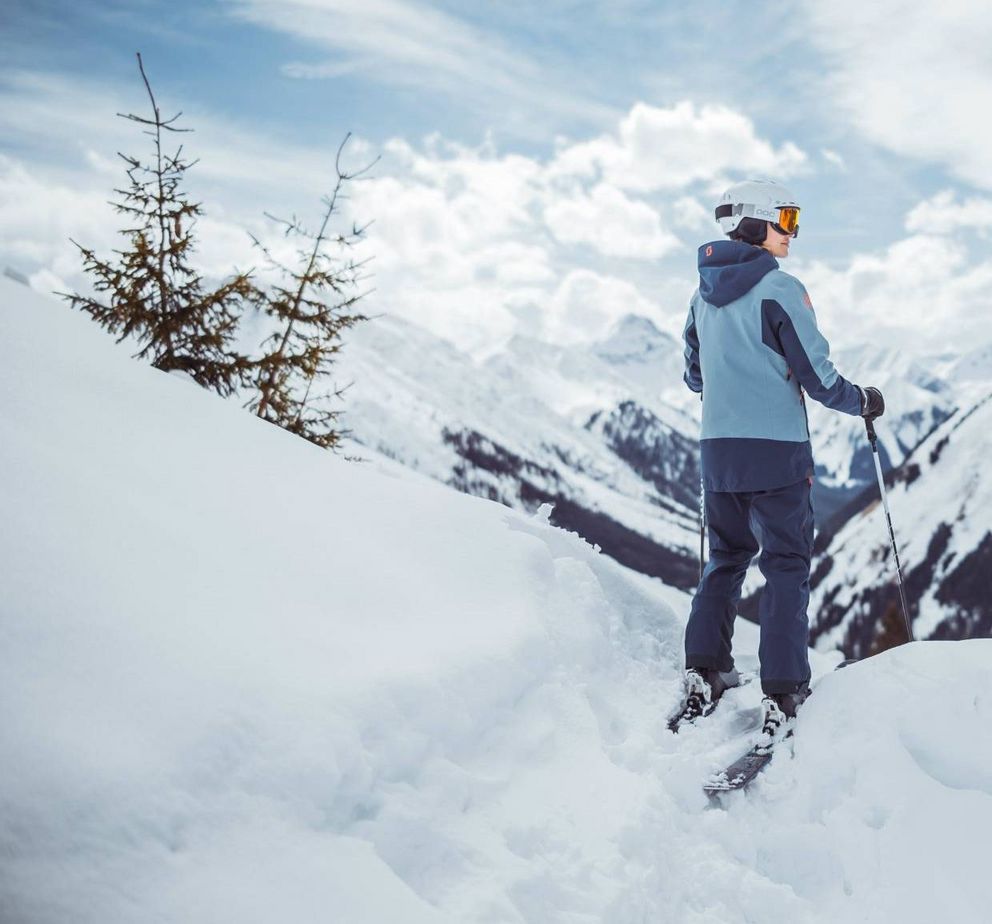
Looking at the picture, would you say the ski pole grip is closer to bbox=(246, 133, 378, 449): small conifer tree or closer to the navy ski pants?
the navy ski pants

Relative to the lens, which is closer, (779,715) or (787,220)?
(779,715)

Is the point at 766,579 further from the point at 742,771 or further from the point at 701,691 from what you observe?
the point at 742,771

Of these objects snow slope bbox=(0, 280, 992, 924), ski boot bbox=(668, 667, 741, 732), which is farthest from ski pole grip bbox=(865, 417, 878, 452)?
ski boot bbox=(668, 667, 741, 732)

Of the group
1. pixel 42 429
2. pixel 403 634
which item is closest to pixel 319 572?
pixel 403 634

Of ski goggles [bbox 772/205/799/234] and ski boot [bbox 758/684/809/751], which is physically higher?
ski goggles [bbox 772/205/799/234]

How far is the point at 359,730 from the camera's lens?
3.29 metres

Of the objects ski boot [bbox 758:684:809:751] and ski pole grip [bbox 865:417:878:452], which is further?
ski pole grip [bbox 865:417:878:452]

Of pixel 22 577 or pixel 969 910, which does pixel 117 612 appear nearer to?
pixel 22 577

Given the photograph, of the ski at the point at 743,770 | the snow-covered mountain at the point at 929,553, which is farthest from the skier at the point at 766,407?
the snow-covered mountain at the point at 929,553

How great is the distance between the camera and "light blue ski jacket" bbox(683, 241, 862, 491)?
16.0ft

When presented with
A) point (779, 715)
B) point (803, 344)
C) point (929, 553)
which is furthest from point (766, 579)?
point (929, 553)

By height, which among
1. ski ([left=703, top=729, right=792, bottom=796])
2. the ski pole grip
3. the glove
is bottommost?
ski ([left=703, top=729, right=792, bottom=796])

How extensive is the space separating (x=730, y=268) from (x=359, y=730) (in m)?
3.79

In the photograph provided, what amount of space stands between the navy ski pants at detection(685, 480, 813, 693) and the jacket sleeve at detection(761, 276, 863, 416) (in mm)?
653
